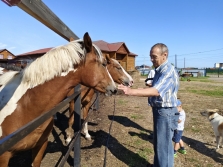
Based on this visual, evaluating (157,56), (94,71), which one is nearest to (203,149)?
(157,56)

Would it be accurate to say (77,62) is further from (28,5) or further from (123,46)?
(123,46)

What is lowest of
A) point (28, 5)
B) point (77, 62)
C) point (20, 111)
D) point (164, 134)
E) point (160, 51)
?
point (164, 134)

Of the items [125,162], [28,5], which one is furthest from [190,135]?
[28,5]

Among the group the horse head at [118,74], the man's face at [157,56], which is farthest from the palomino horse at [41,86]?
the horse head at [118,74]

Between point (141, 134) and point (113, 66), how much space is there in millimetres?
2065

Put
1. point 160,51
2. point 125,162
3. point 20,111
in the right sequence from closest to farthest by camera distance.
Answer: point 20,111 < point 160,51 < point 125,162

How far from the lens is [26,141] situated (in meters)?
1.85

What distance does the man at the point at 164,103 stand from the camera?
7.38 feet

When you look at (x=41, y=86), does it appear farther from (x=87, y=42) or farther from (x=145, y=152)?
(x=145, y=152)

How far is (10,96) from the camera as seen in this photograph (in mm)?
1920

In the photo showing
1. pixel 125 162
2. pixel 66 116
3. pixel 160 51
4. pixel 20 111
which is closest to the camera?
pixel 20 111

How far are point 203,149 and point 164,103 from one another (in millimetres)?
2647

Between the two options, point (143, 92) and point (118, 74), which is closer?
point (143, 92)

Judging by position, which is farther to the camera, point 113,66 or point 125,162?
point 113,66
